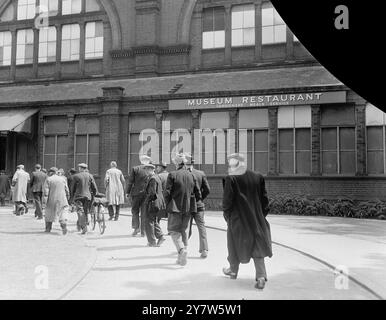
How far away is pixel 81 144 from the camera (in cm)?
2342

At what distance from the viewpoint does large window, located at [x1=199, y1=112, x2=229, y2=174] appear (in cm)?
2095

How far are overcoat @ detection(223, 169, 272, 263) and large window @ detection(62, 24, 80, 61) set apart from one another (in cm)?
2276

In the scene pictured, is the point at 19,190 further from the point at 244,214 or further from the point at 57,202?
the point at 244,214

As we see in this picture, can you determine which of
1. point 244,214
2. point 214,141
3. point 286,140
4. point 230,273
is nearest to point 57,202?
point 230,273

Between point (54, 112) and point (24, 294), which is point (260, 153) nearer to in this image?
point (54, 112)

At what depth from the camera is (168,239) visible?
1130 centimetres

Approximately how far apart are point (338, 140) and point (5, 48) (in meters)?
20.3

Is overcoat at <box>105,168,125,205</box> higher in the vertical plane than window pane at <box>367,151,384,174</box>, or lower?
lower

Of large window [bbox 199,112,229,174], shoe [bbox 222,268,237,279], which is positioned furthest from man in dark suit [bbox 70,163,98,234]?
large window [bbox 199,112,229,174]

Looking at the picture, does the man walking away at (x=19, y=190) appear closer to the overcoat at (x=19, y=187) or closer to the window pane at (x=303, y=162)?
the overcoat at (x=19, y=187)

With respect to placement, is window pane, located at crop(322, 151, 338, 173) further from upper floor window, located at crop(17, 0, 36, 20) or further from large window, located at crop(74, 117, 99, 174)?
upper floor window, located at crop(17, 0, 36, 20)

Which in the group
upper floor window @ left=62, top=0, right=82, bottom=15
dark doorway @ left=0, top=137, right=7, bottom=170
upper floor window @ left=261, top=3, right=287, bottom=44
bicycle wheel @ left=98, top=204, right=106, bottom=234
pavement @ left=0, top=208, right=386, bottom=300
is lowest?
→ pavement @ left=0, top=208, right=386, bottom=300

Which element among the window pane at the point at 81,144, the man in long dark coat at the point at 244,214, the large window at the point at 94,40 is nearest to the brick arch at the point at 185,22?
the large window at the point at 94,40

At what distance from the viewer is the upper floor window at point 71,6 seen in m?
27.4
